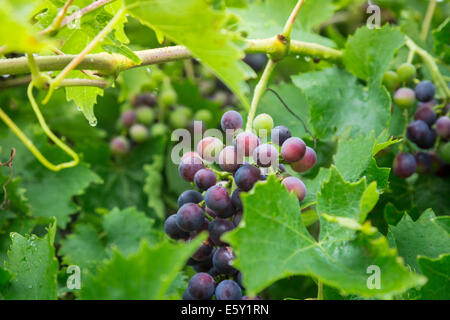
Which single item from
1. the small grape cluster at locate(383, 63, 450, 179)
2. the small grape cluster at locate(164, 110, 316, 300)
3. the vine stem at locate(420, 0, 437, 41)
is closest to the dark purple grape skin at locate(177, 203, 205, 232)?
the small grape cluster at locate(164, 110, 316, 300)

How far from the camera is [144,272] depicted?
58 cm

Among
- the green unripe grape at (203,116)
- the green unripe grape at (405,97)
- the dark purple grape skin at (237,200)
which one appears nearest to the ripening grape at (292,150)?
the dark purple grape skin at (237,200)

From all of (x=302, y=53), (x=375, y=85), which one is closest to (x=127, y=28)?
(x=302, y=53)

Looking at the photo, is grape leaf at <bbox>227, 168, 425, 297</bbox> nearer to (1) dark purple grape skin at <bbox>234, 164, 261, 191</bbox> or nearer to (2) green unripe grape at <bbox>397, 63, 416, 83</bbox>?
(1) dark purple grape skin at <bbox>234, 164, 261, 191</bbox>

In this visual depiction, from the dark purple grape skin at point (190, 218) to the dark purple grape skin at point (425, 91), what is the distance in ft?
2.06

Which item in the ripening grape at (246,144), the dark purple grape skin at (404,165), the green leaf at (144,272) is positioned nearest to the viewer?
the green leaf at (144,272)

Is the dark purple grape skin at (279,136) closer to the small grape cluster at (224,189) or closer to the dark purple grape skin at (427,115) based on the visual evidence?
the small grape cluster at (224,189)

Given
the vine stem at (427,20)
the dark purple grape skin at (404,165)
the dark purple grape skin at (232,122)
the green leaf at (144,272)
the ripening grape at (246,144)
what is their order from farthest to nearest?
the vine stem at (427,20)
the dark purple grape skin at (404,165)
the dark purple grape skin at (232,122)
the ripening grape at (246,144)
the green leaf at (144,272)

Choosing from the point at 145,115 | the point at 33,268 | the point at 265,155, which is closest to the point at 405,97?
the point at 265,155

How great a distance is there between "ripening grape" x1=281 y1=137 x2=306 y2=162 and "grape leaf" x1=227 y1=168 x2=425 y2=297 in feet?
0.30

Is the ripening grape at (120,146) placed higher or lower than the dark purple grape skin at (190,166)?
lower

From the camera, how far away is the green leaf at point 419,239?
2.68 feet

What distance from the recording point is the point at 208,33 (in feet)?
2.22

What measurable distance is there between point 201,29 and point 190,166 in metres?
0.27
